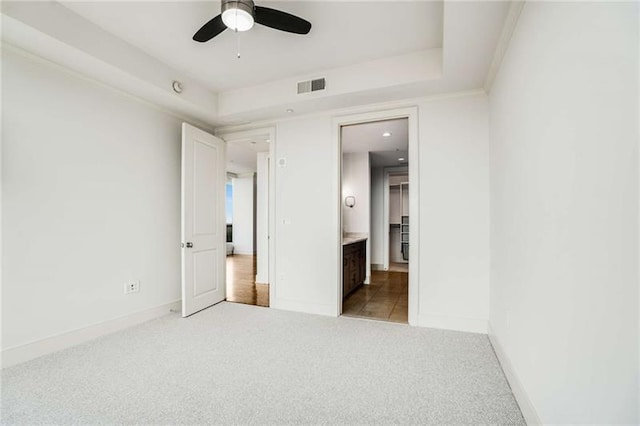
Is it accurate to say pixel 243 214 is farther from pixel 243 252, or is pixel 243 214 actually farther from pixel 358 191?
pixel 358 191

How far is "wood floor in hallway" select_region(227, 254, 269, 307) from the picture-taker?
432 cm

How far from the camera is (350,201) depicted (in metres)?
6.01

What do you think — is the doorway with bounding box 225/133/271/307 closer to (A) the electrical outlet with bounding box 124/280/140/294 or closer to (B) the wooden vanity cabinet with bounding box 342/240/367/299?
(B) the wooden vanity cabinet with bounding box 342/240/367/299

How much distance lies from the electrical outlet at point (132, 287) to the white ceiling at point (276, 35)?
2.37 meters

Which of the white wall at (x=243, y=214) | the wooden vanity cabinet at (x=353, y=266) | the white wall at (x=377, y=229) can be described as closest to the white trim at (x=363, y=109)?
the wooden vanity cabinet at (x=353, y=266)

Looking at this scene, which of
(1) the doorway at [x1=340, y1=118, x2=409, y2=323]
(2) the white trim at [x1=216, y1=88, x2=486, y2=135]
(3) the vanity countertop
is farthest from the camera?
(3) the vanity countertop

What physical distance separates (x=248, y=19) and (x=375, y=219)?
5470 millimetres

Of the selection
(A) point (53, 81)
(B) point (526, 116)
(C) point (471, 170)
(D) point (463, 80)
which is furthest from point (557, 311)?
(A) point (53, 81)

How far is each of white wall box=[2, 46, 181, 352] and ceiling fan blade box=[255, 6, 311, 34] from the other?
199 cm

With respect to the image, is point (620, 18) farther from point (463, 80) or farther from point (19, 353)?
point (19, 353)

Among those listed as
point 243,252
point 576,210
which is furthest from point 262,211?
point 243,252

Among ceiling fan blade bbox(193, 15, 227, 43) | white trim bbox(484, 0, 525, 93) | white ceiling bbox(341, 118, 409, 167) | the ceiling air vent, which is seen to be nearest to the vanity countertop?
white ceiling bbox(341, 118, 409, 167)

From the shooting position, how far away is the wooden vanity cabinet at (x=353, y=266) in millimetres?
4367

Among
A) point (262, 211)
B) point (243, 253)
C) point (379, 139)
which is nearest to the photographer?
point (379, 139)
